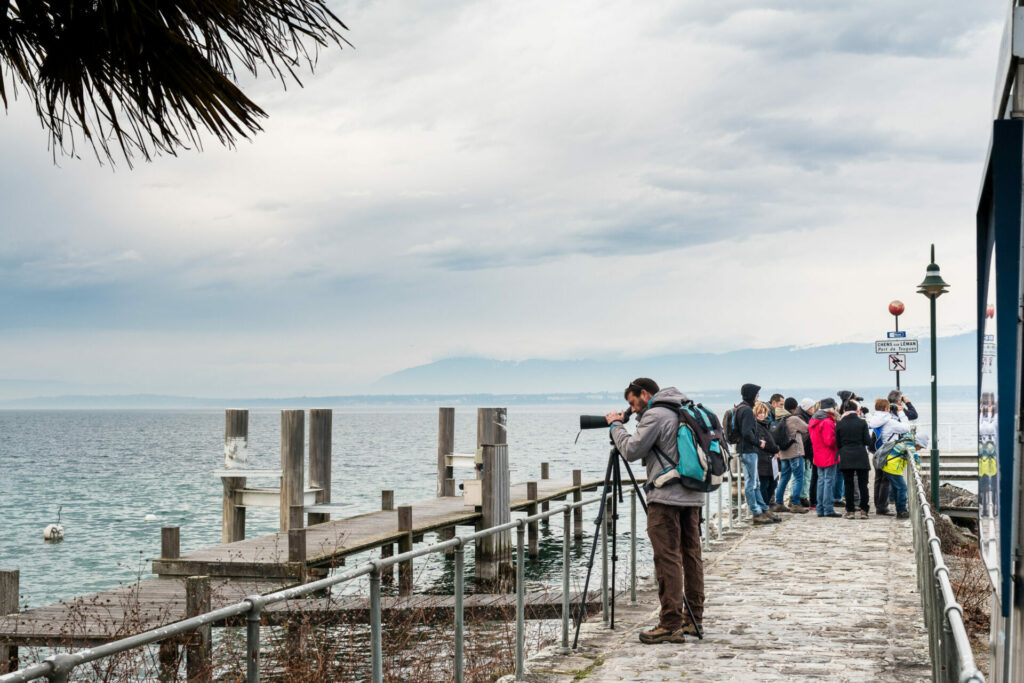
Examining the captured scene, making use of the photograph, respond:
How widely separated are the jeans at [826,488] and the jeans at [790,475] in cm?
73

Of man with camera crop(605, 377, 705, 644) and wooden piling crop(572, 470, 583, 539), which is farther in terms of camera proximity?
wooden piling crop(572, 470, 583, 539)

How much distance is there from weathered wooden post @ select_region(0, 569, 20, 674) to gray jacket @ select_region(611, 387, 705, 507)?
565 centimetres

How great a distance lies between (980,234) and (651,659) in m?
4.51

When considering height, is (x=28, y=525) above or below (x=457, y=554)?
below

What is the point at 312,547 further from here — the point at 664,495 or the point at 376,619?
the point at 376,619

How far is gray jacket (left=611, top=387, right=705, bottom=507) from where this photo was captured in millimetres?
7770

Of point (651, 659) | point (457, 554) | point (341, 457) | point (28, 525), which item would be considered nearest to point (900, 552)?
point (651, 659)

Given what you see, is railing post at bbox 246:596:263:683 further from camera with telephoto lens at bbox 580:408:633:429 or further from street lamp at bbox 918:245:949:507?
street lamp at bbox 918:245:949:507

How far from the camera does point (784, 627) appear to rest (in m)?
8.77

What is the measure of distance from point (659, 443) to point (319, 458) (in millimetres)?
14274

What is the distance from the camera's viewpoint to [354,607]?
1264 cm

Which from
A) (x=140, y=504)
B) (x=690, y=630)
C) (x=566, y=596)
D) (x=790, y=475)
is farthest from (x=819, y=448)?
(x=140, y=504)

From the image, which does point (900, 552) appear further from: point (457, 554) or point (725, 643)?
point (457, 554)

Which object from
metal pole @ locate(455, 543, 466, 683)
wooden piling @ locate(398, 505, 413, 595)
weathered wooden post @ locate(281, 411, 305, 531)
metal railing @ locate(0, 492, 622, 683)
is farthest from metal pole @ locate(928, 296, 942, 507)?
metal pole @ locate(455, 543, 466, 683)
